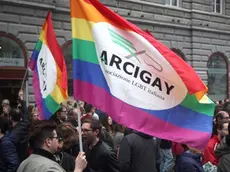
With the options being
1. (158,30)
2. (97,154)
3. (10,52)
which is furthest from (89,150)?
(158,30)

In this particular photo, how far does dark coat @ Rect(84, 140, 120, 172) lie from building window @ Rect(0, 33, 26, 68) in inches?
340

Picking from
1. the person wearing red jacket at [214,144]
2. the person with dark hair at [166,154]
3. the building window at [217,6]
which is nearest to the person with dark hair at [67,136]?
the person wearing red jacket at [214,144]

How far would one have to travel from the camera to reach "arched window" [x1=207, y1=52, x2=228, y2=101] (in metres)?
19.8

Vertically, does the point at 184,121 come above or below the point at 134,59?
below

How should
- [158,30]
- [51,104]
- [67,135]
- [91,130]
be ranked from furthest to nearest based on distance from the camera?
[158,30] < [51,104] < [67,135] < [91,130]

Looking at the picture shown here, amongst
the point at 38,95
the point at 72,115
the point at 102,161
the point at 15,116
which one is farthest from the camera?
the point at 72,115

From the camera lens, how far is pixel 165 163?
7.82 meters

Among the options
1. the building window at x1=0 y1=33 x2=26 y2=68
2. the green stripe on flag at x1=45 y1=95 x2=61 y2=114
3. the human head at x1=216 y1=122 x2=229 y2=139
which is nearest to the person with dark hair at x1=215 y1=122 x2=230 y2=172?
the human head at x1=216 y1=122 x2=229 y2=139

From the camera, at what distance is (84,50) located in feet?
13.0

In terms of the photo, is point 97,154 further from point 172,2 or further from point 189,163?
point 172,2

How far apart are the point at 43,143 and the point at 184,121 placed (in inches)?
47.6

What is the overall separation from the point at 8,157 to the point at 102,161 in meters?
1.47

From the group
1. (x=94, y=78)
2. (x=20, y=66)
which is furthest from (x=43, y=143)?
(x=20, y=66)

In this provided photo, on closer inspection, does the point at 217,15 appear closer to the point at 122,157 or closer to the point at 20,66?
the point at 20,66
